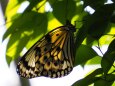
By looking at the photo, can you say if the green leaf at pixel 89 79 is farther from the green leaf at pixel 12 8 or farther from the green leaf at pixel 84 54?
the green leaf at pixel 12 8

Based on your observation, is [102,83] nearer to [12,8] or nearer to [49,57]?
[49,57]

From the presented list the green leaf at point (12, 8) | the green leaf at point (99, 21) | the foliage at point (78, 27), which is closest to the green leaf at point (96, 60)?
the foliage at point (78, 27)

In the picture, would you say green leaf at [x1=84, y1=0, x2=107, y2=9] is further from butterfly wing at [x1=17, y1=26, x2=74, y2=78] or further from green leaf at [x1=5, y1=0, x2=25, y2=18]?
green leaf at [x1=5, y1=0, x2=25, y2=18]

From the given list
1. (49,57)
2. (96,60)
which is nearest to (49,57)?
(49,57)

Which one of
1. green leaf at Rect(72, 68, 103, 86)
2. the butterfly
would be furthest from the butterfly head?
green leaf at Rect(72, 68, 103, 86)

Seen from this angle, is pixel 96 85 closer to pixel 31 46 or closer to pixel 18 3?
pixel 31 46

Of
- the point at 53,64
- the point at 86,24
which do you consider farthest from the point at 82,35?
the point at 53,64
